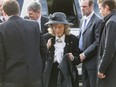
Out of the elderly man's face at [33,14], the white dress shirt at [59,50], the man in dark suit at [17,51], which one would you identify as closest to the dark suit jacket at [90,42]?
the white dress shirt at [59,50]

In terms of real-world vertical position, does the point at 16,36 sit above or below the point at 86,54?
above

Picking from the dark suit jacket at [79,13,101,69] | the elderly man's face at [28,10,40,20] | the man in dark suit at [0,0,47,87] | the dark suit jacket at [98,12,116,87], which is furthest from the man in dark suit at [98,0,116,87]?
the elderly man's face at [28,10,40,20]

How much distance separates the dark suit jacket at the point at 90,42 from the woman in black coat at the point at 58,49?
22cm

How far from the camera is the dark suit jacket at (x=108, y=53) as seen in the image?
17.3 ft

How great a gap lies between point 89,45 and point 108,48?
0.97 meters

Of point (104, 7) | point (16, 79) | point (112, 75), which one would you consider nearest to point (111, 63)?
point (112, 75)

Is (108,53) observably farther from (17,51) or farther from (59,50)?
(17,51)

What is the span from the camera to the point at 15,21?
15.8 ft

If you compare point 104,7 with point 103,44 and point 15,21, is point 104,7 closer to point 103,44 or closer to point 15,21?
point 103,44

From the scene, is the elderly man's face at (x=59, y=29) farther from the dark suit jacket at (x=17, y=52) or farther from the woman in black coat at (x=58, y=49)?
the dark suit jacket at (x=17, y=52)

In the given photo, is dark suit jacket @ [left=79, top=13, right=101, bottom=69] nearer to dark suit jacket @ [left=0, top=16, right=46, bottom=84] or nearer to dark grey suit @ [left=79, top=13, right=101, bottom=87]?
dark grey suit @ [left=79, top=13, right=101, bottom=87]

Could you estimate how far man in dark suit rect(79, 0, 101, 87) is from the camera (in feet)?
20.2

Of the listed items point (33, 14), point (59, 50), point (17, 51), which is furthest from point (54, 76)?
point (17, 51)

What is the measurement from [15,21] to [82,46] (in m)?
1.78
